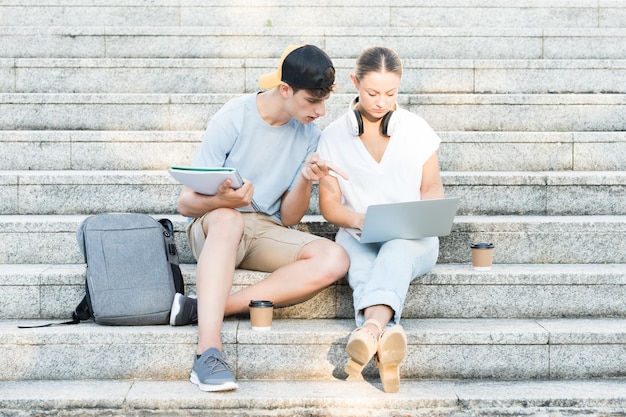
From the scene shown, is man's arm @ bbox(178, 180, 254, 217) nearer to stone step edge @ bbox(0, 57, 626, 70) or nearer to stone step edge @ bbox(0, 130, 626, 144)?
stone step edge @ bbox(0, 130, 626, 144)

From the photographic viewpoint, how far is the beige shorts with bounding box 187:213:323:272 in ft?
13.1

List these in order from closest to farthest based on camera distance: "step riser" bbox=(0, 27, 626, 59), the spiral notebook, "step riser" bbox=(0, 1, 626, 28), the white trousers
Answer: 1. the spiral notebook
2. the white trousers
3. "step riser" bbox=(0, 27, 626, 59)
4. "step riser" bbox=(0, 1, 626, 28)

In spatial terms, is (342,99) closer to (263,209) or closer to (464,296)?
(263,209)

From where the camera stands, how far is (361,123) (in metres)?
4.04

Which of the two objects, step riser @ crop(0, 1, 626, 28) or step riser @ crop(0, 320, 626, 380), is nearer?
step riser @ crop(0, 320, 626, 380)

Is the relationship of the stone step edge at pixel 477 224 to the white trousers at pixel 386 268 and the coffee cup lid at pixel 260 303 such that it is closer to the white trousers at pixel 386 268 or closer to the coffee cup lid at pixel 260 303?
the white trousers at pixel 386 268

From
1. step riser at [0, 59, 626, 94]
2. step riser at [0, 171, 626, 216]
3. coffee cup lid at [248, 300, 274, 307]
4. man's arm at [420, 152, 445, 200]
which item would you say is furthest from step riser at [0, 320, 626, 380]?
step riser at [0, 59, 626, 94]

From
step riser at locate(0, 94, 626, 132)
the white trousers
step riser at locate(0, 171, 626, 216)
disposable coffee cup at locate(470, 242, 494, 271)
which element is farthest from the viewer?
step riser at locate(0, 94, 626, 132)

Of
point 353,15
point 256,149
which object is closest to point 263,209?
point 256,149

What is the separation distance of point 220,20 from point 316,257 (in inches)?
137

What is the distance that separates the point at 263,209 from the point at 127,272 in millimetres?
699

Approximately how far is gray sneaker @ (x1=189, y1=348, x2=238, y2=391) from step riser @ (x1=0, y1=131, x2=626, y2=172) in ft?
5.89

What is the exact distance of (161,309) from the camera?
3.82m

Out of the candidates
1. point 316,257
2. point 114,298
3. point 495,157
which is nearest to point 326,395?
point 316,257
